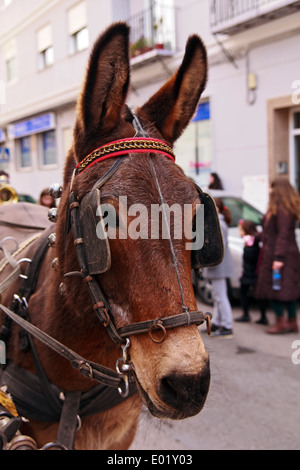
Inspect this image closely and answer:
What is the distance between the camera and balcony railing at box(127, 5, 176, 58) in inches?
518

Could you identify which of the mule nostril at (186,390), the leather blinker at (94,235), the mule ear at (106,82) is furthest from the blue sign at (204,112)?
the mule nostril at (186,390)

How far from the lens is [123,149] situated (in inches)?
68.9

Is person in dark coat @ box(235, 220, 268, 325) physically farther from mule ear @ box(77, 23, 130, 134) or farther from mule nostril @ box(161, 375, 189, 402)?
mule nostril @ box(161, 375, 189, 402)

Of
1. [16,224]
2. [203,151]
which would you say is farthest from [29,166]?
[16,224]

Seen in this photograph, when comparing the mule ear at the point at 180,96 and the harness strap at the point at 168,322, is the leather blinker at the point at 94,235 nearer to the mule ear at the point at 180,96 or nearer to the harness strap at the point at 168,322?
the harness strap at the point at 168,322

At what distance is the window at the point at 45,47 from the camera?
17.9 m

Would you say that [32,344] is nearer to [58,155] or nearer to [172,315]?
[172,315]

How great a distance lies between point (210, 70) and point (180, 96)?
34.7ft

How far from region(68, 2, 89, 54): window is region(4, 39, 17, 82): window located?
4962 mm

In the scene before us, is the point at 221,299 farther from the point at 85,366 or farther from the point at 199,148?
the point at 199,148

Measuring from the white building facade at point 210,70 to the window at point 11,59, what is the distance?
94cm

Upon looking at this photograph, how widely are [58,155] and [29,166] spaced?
10.2ft

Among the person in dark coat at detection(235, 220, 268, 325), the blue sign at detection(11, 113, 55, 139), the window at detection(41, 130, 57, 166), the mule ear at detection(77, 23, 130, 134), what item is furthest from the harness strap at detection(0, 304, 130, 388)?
the window at detection(41, 130, 57, 166)

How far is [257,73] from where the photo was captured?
10.9 m
